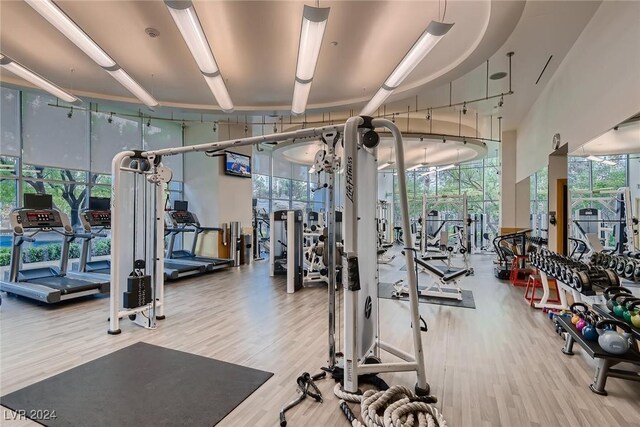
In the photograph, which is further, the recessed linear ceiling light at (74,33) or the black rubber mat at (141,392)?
the recessed linear ceiling light at (74,33)

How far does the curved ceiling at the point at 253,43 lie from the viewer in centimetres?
377

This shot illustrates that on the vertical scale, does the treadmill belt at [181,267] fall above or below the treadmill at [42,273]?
below

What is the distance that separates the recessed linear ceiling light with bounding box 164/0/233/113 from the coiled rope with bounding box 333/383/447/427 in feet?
11.8

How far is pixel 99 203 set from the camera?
20.7ft

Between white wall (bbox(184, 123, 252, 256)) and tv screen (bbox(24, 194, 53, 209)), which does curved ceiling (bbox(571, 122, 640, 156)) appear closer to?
white wall (bbox(184, 123, 252, 256))

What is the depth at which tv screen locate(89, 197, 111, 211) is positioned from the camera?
6.21 m

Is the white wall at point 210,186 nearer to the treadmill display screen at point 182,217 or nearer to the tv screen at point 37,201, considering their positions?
the treadmill display screen at point 182,217

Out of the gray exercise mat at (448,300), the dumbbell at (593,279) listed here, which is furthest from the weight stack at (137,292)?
the dumbbell at (593,279)

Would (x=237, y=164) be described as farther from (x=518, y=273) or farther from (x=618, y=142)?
(x=618, y=142)

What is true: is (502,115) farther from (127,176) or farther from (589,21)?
(127,176)

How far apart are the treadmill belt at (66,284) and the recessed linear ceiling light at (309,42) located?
4.46 metres

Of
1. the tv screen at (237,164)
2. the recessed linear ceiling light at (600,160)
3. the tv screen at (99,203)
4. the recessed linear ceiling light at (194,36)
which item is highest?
the recessed linear ceiling light at (194,36)

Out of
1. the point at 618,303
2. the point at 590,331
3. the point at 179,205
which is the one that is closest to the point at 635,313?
the point at 618,303

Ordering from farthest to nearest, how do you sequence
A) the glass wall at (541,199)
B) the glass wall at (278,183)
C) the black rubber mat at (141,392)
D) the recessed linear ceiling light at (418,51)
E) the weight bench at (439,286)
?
1. the glass wall at (278,183)
2. the glass wall at (541,199)
3. the weight bench at (439,286)
4. the recessed linear ceiling light at (418,51)
5. the black rubber mat at (141,392)
